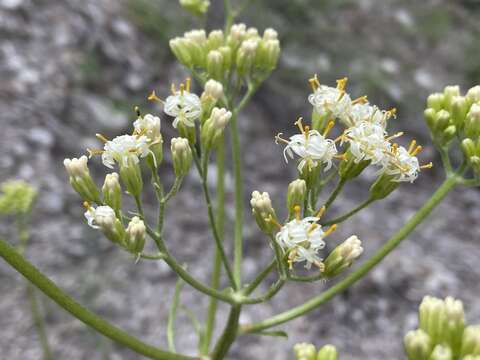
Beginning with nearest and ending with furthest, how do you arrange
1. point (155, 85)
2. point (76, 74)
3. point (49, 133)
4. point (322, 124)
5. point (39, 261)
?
point (322, 124) < point (39, 261) < point (49, 133) < point (76, 74) < point (155, 85)

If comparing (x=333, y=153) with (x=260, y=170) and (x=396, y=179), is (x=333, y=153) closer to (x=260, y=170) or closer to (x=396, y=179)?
(x=396, y=179)

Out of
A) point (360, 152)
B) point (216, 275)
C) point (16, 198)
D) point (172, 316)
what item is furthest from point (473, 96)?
point (16, 198)

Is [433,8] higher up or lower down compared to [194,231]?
higher up

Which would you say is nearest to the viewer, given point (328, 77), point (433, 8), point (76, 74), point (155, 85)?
point (76, 74)

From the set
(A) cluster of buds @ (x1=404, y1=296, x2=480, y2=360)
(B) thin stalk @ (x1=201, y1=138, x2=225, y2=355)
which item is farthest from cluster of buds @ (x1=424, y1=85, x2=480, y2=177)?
(B) thin stalk @ (x1=201, y1=138, x2=225, y2=355)

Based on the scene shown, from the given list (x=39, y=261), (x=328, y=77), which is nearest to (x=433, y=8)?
(x=328, y=77)

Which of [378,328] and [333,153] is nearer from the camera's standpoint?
[333,153]

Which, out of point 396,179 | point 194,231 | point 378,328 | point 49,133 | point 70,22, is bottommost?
point 378,328
